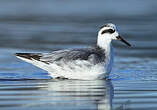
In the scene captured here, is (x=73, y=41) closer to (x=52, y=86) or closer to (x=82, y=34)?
(x=82, y=34)

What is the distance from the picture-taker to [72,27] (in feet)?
88.2

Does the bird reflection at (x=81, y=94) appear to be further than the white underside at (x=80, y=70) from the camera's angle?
No

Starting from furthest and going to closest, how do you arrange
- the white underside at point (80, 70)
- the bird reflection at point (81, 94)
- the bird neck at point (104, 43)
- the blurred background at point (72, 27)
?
the blurred background at point (72, 27), the bird neck at point (104, 43), the white underside at point (80, 70), the bird reflection at point (81, 94)

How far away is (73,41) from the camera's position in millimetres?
23000

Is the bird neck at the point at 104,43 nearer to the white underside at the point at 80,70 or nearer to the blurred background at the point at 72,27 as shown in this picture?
the white underside at the point at 80,70

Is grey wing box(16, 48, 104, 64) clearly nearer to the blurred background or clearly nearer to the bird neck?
the bird neck

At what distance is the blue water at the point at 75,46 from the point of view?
41.6ft

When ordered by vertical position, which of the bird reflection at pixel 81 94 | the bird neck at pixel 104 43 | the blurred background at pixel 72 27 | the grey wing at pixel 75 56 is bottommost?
the bird reflection at pixel 81 94

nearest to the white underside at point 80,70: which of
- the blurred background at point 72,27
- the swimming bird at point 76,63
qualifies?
the swimming bird at point 76,63

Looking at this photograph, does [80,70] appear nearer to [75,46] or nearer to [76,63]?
[76,63]

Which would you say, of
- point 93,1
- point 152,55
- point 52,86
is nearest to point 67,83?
point 52,86

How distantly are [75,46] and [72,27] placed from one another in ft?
16.5

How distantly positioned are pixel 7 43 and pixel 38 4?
11658 mm

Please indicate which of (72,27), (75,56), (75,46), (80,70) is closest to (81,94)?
(80,70)
